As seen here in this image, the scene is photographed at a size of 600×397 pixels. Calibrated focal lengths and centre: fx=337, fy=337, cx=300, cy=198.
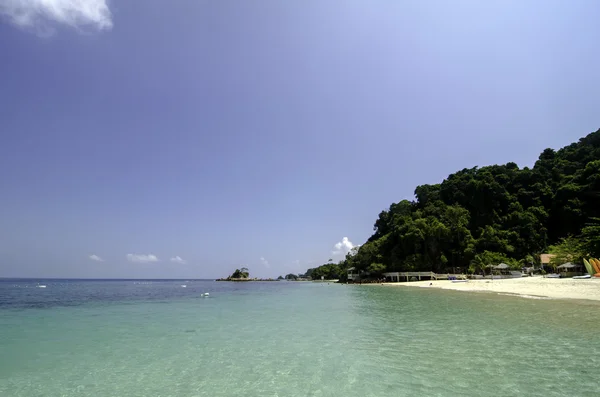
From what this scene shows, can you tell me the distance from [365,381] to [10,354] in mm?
11395

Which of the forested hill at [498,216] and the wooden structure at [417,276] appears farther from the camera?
the forested hill at [498,216]

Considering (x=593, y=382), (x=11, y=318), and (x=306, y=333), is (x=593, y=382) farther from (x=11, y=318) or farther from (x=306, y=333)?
(x=11, y=318)

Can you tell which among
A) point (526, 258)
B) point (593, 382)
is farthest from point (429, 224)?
point (593, 382)

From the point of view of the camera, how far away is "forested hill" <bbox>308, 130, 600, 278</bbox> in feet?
200

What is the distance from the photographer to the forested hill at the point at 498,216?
6097 centimetres

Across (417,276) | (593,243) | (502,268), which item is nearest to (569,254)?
(593,243)

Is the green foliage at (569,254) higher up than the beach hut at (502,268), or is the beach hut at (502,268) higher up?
the green foliage at (569,254)

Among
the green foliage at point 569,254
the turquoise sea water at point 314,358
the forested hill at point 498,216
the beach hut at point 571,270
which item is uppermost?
A: the forested hill at point 498,216

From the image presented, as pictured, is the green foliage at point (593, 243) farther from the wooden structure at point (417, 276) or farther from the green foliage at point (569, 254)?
the wooden structure at point (417, 276)

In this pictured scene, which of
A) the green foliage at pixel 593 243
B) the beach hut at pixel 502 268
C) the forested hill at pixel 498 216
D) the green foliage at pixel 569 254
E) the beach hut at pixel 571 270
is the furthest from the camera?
the forested hill at pixel 498 216

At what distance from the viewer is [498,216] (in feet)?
231

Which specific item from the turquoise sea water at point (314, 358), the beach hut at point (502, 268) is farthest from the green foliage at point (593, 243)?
the turquoise sea water at point (314, 358)

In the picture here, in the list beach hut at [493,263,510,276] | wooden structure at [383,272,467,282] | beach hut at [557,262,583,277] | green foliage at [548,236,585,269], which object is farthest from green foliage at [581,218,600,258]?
wooden structure at [383,272,467,282]

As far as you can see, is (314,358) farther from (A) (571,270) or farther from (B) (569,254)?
(B) (569,254)
